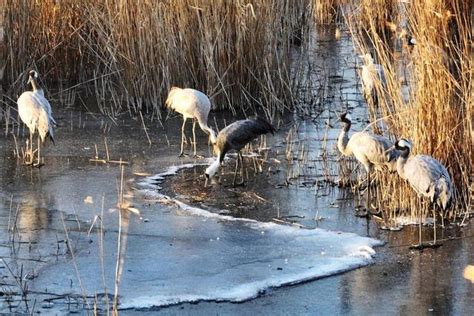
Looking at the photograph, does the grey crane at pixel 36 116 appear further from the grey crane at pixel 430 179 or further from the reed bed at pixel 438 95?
the grey crane at pixel 430 179

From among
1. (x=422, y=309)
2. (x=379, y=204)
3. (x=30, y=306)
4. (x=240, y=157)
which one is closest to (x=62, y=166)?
(x=240, y=157)

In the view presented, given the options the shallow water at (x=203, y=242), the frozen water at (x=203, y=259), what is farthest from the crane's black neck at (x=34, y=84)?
the frozen water at (x=203, y=259)

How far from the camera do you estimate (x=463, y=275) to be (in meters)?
→ 6.70

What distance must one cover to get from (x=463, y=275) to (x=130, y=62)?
21.9 ft

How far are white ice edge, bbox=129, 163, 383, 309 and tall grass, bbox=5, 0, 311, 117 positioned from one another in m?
3.51

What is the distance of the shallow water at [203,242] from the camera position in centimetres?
626

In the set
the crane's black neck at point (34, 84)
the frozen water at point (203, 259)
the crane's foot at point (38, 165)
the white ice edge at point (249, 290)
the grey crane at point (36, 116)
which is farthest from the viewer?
the crane's black neck at point (34, 84)

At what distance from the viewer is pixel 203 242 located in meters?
7.45

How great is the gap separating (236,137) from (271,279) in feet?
10.9

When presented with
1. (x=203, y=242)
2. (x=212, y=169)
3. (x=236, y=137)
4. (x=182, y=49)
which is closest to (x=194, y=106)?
(x=236, y=137)

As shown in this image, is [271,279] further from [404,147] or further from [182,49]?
[182,49]

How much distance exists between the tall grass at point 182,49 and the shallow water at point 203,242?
5.64ft

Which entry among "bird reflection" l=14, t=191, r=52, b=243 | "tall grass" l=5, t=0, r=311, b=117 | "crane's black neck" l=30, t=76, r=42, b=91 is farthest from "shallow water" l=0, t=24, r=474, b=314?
"tall grass" l=5, t=0, r=311, b=117

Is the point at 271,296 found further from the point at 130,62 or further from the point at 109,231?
the point at 130,62
